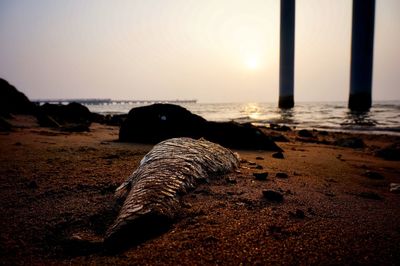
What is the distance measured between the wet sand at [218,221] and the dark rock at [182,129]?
7.28 ft

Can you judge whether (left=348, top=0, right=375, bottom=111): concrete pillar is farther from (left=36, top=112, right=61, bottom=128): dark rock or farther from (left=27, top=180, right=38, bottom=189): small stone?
(left=27, top=180, right=38, bottom=189): small stone

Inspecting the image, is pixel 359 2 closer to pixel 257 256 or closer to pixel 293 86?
pixel 293 86

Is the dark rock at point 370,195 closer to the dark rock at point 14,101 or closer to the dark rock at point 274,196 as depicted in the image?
the dark rock at point 274,196

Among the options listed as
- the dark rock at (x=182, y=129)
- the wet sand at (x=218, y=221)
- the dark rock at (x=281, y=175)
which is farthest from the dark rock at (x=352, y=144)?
the dark rock at (x=281, y=175)

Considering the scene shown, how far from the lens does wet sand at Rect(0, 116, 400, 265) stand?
1363 mm

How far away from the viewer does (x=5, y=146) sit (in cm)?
458

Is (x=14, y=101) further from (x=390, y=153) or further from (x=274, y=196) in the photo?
(x=390, y=153)

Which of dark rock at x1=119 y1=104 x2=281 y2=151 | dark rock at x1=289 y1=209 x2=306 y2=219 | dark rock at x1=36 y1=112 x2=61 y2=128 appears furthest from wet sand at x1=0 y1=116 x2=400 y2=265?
dark rock at x1=36 y1=112 x2=61 y2=128

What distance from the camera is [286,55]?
129 ft

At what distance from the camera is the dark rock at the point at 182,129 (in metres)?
5.39

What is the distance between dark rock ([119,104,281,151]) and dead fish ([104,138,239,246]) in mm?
1994

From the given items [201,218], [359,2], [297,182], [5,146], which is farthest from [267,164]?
[359,2]

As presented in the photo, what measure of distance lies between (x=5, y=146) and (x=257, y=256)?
15.6ft

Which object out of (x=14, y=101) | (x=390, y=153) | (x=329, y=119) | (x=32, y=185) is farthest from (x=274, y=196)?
(x=329, y=119)
